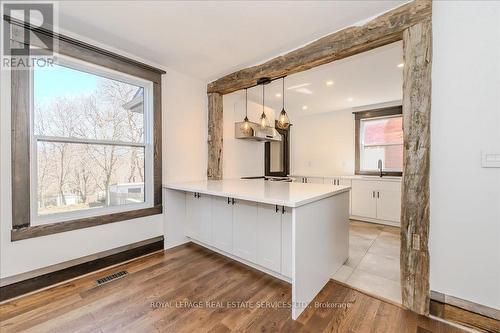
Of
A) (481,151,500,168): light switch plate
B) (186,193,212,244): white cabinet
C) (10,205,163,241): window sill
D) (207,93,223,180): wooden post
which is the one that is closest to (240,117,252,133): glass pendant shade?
(207,93,223,180): wooden post

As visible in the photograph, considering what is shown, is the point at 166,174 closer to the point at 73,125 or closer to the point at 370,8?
the point at 73,125

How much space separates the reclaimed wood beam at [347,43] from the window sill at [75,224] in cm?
223

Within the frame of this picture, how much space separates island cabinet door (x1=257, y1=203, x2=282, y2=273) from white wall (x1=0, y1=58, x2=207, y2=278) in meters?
1.49

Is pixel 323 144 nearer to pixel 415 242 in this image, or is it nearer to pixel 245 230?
pixel 245 230

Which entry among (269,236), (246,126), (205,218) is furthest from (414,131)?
(205,218)

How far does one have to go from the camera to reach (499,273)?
1510 millimetres

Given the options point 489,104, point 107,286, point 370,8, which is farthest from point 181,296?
point 370,8

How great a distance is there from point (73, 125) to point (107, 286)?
5.53 feet

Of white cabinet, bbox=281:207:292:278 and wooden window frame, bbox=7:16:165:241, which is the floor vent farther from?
white cabinet, bbox=281:207:292:278

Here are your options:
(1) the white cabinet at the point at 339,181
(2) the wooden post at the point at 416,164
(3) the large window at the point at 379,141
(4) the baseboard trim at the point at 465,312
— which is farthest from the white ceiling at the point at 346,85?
(4) the baseboard trim at the point at 465,312

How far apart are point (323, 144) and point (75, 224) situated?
5.09 metres

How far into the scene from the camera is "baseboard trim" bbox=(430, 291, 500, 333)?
5.01 ft

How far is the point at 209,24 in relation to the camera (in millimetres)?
2055

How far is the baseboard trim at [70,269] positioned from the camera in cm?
190
